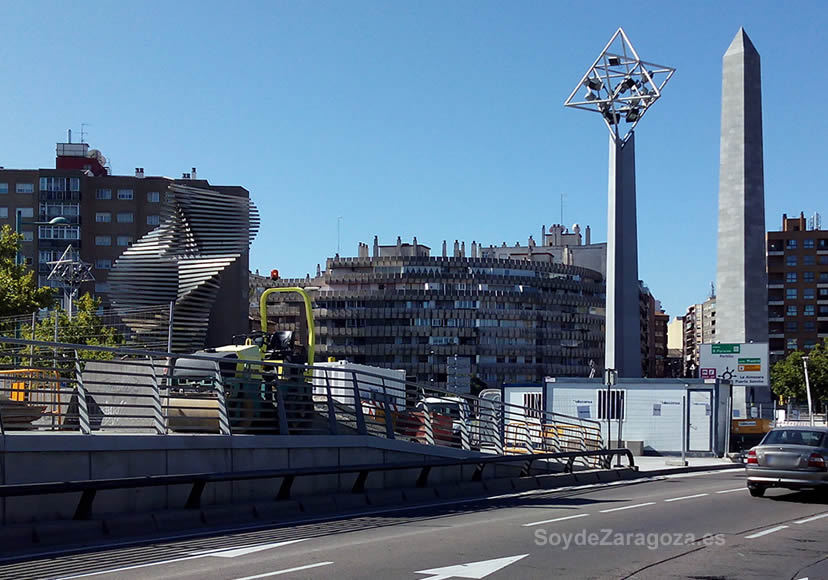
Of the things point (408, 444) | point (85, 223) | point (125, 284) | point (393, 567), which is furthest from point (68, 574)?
point (85, 223)

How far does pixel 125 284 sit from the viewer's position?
33.6m

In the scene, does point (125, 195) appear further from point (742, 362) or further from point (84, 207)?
point (742, 362)

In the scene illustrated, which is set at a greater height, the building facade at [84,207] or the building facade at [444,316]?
the building facade at [84,207]

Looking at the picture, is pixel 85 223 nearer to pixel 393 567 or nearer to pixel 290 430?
pixel 290 430

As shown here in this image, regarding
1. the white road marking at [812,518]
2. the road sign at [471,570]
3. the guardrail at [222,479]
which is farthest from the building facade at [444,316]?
the road sign at [471,570]

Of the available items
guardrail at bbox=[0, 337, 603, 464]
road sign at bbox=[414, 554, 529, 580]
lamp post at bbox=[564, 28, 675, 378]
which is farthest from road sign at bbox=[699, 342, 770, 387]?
road sign at bbox=[414, 554, 529, 580]

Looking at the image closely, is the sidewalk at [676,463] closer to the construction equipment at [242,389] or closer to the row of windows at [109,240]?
the construction equipment at [242,389]

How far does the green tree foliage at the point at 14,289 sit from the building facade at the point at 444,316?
88670 millimetres

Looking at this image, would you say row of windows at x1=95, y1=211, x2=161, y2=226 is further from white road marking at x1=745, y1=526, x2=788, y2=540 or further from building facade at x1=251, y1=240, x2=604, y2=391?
white road marking at x1=745, y1=526, x2=788, y2=540

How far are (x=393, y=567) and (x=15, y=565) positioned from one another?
3863 mm

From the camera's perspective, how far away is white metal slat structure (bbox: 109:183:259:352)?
108ft

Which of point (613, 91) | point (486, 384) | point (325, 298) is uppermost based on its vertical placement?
point (613, 91)

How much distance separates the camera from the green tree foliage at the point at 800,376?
110938 millimetres

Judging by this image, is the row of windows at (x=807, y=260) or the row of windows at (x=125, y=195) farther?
the row of windows at (x=807, y=260)
